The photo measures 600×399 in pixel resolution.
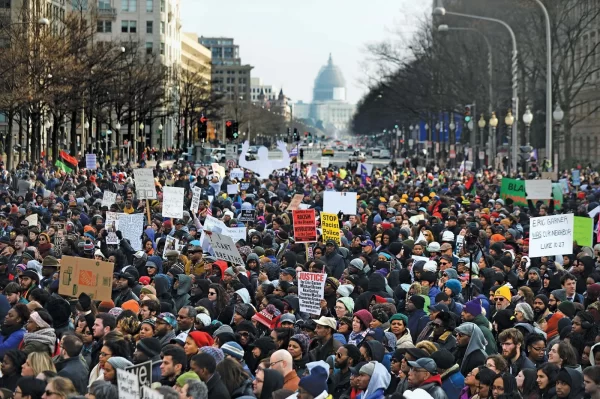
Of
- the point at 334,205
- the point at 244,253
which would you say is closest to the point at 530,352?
the point at 244,253

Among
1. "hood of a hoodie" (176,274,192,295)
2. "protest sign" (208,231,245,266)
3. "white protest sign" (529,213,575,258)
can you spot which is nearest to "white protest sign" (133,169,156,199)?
"protest sign" (208,231,245,266)

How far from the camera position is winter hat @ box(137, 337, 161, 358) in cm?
1109

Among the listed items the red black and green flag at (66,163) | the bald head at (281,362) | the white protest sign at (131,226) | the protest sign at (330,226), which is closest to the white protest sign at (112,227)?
the white protest sign at (131,226)

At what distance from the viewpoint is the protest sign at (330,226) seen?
21.2 m

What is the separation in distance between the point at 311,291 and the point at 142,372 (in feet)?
20.2

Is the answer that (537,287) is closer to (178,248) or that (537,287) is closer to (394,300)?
(394,300)

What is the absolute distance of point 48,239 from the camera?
68.0ft

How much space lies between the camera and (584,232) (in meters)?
20.6

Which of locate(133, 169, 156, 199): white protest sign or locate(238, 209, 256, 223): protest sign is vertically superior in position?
locate(133, 169, 156, 199): white protest sign

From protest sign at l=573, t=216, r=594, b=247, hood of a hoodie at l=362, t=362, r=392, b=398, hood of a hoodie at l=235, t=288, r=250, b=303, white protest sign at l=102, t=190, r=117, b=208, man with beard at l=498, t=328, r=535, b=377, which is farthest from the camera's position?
white protest sign at l=102, t=190, r=117, b=208

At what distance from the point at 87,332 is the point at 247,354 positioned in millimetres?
1509

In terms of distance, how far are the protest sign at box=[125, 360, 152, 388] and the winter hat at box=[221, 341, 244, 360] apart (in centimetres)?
281

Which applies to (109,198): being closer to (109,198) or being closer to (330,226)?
(109,198)

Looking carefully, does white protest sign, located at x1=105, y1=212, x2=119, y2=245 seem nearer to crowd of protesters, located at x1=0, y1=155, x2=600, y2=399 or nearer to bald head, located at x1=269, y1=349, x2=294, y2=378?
crowd of protesters, located at x1=0, y1=155, x2=600, y2=399
